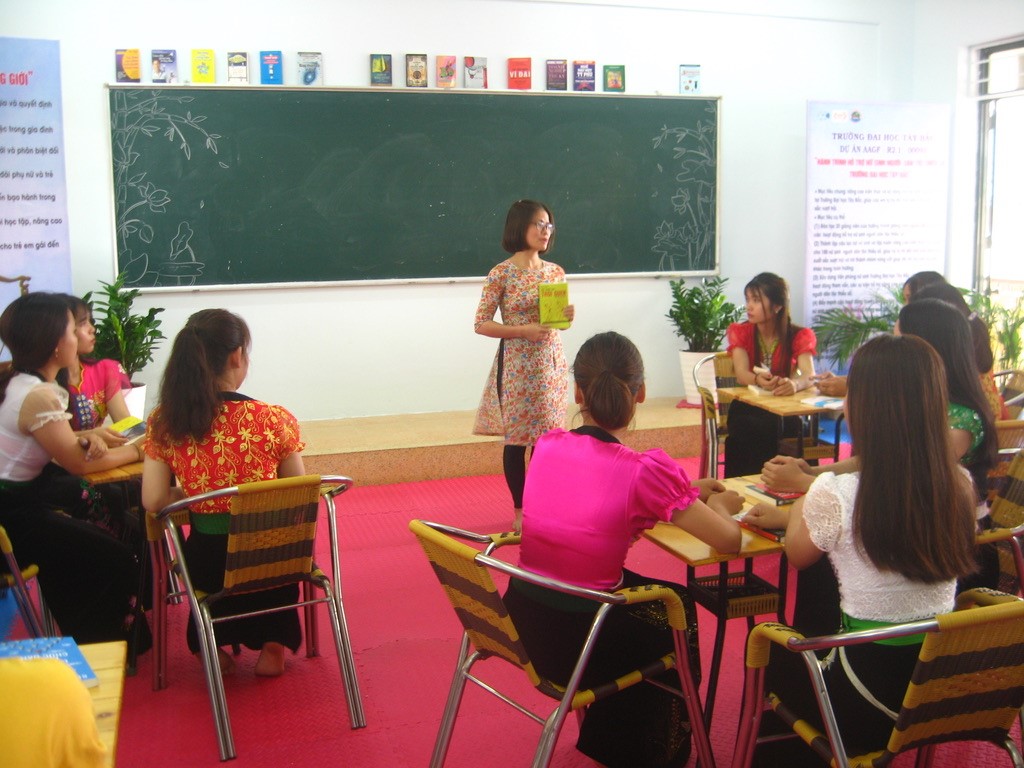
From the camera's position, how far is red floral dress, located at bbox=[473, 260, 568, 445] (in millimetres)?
4270

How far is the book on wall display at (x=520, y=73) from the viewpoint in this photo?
6367 mm

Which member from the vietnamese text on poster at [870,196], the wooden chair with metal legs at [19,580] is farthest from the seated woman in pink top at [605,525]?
the vietnamese text on poster at [870,196]

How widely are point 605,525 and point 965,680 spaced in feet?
2.47

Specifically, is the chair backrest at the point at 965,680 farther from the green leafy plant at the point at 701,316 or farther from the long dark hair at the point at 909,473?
the green leafy plant at the point at 701,316

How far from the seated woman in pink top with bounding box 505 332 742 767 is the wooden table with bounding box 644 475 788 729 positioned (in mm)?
64

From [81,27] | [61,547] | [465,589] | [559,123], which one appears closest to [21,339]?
[61,547]

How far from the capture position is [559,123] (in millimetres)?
6508

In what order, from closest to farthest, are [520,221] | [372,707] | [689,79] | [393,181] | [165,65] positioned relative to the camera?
[372,707], [520,221], [165,65], [393,181], [689,79]

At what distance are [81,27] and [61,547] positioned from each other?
3759mm

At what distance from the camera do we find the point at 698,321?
21.8ft

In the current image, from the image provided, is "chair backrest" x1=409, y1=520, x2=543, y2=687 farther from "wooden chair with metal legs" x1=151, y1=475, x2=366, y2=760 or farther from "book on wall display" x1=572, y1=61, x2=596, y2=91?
"book on wall display" x1=572, y1=61, x2=596, y2=91

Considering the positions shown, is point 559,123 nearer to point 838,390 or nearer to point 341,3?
point 341,3

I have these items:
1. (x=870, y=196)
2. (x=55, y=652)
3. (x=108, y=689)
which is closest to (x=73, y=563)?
(x=55, y=652)

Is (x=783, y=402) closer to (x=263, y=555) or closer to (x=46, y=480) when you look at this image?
(x=263, y=555)
